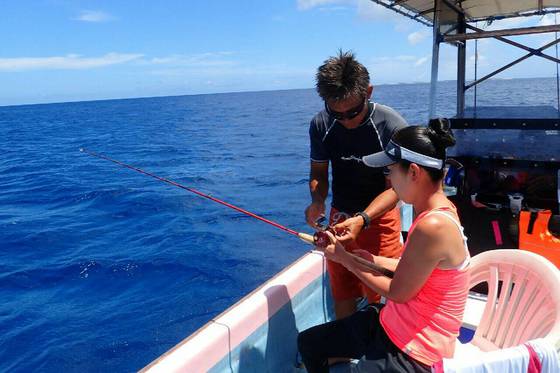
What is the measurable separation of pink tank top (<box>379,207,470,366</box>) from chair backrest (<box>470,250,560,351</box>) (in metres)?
0.36

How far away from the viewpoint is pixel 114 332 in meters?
5.07

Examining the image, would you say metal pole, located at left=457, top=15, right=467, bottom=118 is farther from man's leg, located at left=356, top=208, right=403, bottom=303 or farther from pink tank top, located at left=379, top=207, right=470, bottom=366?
pink tank top, located at left=379, top=207, right=470, bottom=366

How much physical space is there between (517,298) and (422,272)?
70cm

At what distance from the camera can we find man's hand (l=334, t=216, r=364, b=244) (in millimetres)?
2254

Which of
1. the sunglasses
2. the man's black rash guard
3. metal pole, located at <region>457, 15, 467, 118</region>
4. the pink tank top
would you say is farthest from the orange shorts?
metal pole, located at <region>457, 15, 467, 118</region>

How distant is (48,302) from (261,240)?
3.62 meters

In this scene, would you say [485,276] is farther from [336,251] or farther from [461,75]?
[461,75]

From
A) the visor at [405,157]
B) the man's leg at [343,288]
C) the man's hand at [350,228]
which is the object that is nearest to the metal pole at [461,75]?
the man's leg at [343,288]

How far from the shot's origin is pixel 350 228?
90.1 inches

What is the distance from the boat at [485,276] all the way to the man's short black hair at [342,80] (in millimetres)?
1064

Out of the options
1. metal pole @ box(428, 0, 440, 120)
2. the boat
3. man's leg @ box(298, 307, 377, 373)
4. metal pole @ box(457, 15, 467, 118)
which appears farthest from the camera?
metal pole @ box(457, 15, 467, 118)

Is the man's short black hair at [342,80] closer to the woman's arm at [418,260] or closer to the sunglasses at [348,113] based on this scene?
the sunglasses at [348,113]

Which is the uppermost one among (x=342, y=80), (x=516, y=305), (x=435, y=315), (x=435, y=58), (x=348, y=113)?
(x=435, y=58)

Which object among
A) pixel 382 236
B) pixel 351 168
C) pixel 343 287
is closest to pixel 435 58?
pixel 351 168
